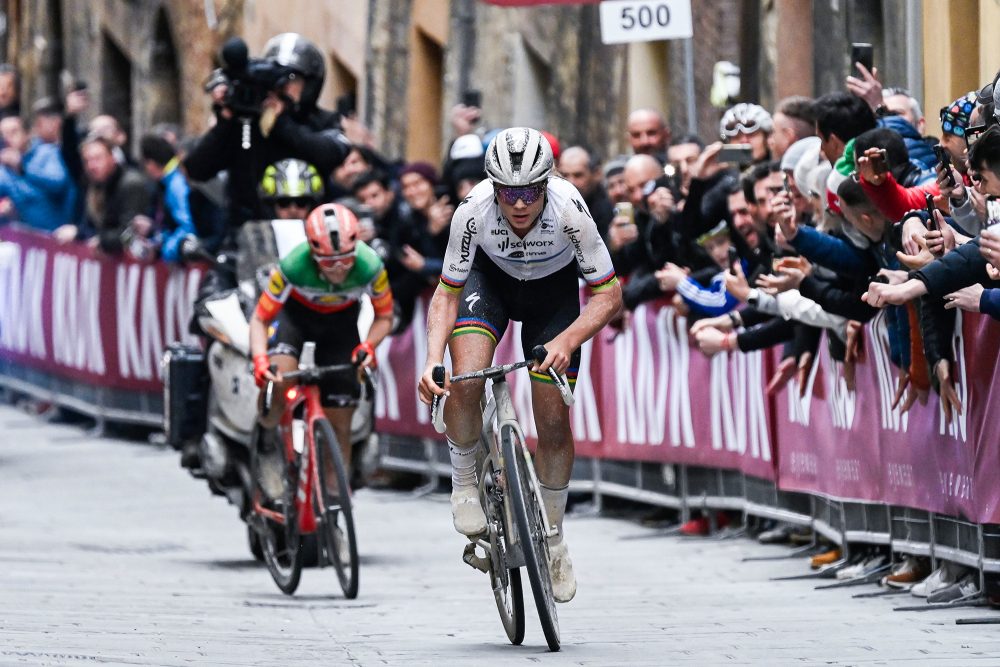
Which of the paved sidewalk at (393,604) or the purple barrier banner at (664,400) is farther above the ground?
the purple barrier banner at (664,400)

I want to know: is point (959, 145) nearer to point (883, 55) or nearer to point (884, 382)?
point (884, 382)

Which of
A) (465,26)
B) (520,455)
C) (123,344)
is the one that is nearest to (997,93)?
(520,455)

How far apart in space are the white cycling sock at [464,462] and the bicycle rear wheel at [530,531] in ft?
1.52

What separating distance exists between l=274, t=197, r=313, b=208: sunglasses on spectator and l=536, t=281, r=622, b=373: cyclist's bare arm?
4.21 metres

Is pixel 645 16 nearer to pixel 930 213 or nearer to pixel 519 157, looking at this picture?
pixel 930 213

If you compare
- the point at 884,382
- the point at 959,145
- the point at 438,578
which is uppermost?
the point at 959,145

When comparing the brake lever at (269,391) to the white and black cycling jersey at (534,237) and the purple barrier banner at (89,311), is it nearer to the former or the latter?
the white and black cycling jersey at (534,237)

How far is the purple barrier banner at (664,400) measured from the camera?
14859mm

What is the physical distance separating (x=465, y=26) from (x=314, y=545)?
1446 cm

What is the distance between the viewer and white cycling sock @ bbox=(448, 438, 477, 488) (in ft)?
34.5

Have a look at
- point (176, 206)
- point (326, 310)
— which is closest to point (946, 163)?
point (326, 310)

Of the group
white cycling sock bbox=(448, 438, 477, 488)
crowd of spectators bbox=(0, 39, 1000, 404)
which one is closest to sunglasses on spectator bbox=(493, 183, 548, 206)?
white cycling sock bbox=(448, 438, 477, 488)

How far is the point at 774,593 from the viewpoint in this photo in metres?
12.2

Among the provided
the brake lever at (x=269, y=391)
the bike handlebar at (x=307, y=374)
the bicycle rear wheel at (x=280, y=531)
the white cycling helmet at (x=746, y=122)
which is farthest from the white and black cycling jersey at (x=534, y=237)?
the white cycling helmet at (x=746, y=122)
